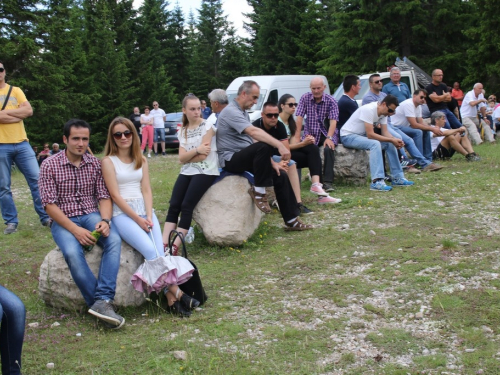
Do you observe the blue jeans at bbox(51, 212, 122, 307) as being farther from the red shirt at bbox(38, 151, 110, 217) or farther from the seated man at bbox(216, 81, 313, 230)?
the seated man at bbox(216, 81, 313, 230)

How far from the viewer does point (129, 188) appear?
539 centimetres

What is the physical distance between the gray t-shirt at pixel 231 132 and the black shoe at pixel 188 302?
99.2 inches

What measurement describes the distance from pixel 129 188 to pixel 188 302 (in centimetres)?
132

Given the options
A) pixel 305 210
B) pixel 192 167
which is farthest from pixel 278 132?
pixel 192 167

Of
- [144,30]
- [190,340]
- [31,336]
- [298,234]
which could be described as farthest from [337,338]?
[144,30]

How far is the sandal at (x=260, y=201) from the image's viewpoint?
22.0 ft

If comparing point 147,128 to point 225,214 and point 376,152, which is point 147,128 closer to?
point 376,152

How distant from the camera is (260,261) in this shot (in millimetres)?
6156

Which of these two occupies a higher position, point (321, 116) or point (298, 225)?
point (321, 116)

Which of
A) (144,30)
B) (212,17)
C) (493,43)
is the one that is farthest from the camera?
(212,17)

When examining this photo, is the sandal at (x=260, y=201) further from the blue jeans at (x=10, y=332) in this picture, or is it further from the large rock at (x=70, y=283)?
the blue jeans at (x=10, y=332)

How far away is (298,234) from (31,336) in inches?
143

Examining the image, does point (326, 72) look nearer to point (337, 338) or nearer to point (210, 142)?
point (210, 142)

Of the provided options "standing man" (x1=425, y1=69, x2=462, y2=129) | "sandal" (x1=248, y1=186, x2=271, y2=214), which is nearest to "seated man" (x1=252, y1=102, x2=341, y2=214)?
"sandal" (x1=248, y1=186, x2=271, y2=214)
